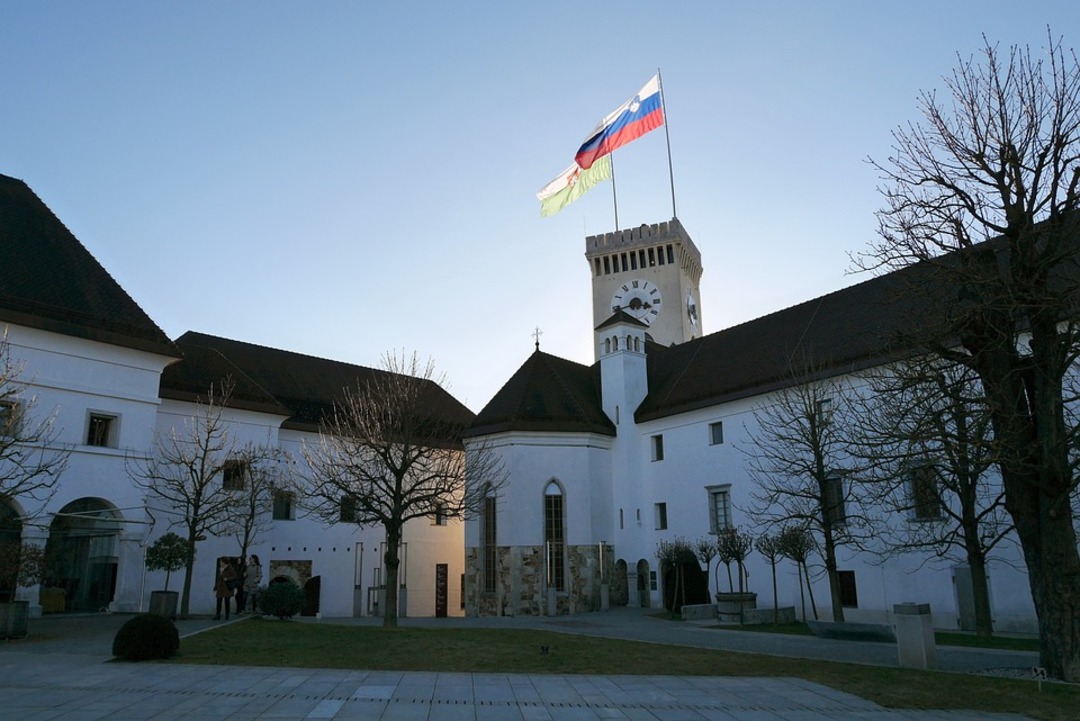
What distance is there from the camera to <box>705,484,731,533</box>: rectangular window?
117ft

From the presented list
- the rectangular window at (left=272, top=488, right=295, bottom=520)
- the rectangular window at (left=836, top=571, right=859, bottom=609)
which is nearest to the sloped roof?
the rectangular window at (left=836, top=571, right=859, bottom=609)

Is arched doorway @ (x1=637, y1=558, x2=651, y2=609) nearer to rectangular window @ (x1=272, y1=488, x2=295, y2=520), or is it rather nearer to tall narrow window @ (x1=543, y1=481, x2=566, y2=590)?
tall narrow window @ (x1=543, y1=481, x2=566, y2=590)

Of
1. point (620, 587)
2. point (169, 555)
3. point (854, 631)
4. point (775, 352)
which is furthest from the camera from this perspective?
point (620, 587)

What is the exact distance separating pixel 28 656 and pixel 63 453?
42.9ft

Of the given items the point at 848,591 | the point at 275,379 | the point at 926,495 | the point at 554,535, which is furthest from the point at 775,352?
the point at 275,379

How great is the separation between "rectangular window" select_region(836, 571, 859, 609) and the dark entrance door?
921 inches

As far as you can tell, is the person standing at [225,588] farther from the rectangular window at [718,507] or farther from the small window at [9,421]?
the rectangular window at [718,507]

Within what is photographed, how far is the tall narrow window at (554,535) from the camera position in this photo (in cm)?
3784

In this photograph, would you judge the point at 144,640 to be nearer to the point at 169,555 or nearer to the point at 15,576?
the point at 15,576

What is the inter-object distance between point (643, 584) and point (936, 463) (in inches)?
877

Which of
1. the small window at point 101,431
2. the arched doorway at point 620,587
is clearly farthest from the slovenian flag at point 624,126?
the small window at point 101,431

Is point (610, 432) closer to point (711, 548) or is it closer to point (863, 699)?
point (711, 548)

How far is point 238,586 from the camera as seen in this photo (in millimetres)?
27125

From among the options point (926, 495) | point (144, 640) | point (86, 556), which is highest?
point (926, 495)
